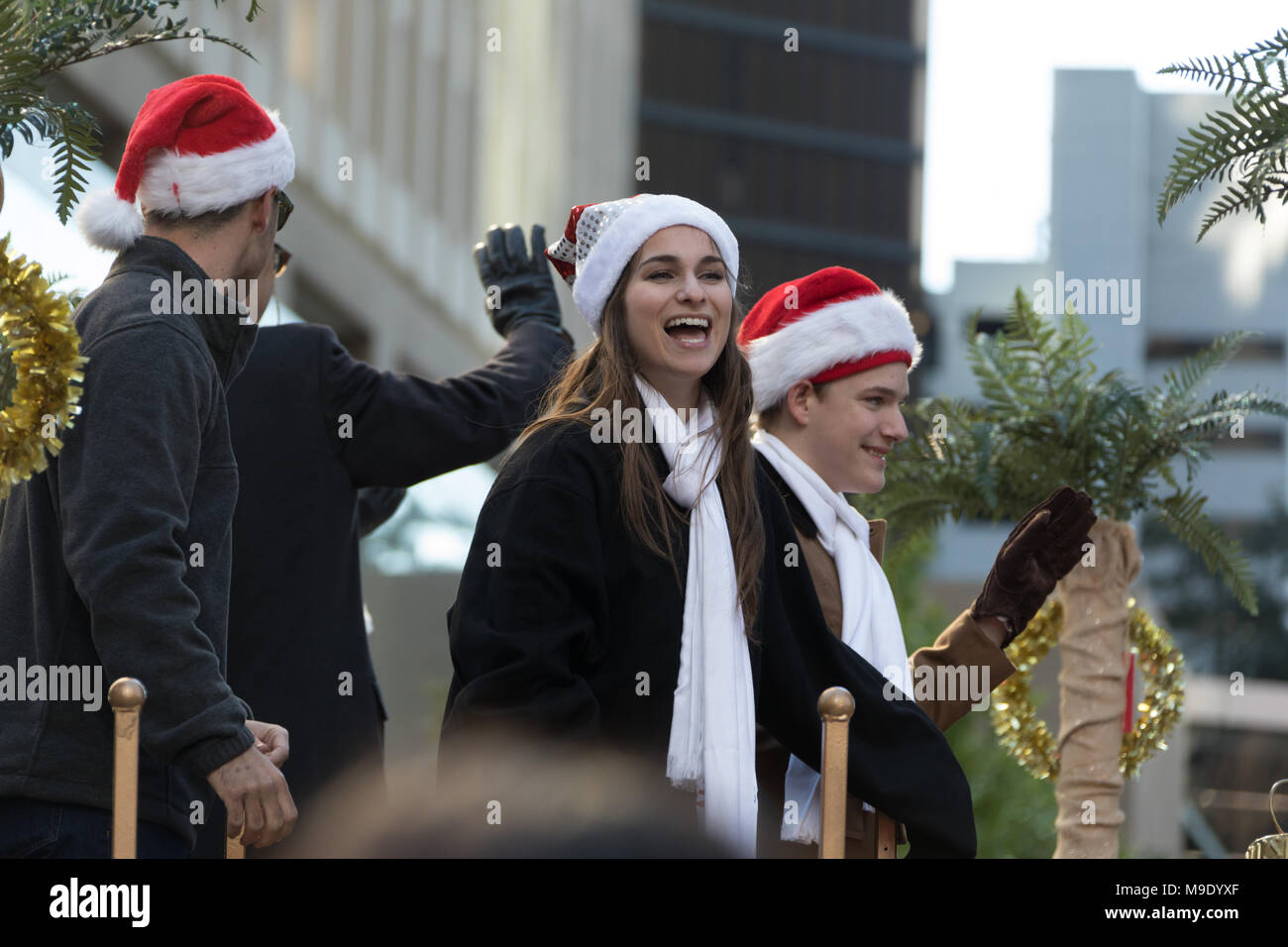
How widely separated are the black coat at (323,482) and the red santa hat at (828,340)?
1.59ft

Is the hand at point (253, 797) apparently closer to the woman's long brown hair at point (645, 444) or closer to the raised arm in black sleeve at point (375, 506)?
the woman's long brown hair at point (645, 444)

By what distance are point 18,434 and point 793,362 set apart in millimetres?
1715

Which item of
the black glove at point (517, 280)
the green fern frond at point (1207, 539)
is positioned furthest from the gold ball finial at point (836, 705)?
the green fern frond at point (1207, 539)

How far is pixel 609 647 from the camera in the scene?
9.78ft

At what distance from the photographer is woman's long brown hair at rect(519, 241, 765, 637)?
9.91ft

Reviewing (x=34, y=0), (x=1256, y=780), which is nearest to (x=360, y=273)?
(x=34, y=0)

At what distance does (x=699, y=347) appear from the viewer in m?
3.21

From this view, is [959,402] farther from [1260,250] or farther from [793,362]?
[1260,250]

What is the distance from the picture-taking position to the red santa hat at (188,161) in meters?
3.05

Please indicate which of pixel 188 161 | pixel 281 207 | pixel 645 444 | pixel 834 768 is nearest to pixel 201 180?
pixel 188 161

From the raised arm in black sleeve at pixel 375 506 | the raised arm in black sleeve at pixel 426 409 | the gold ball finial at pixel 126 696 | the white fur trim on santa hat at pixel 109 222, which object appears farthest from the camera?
the raised arm in black sleeve at pixel 375 506

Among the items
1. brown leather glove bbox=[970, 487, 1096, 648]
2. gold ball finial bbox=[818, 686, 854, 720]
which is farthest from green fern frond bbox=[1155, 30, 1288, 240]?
gold ball finial bbox=[818, 686, 854, 720]

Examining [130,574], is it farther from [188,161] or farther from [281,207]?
[281,207]

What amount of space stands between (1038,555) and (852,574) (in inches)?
16.1
